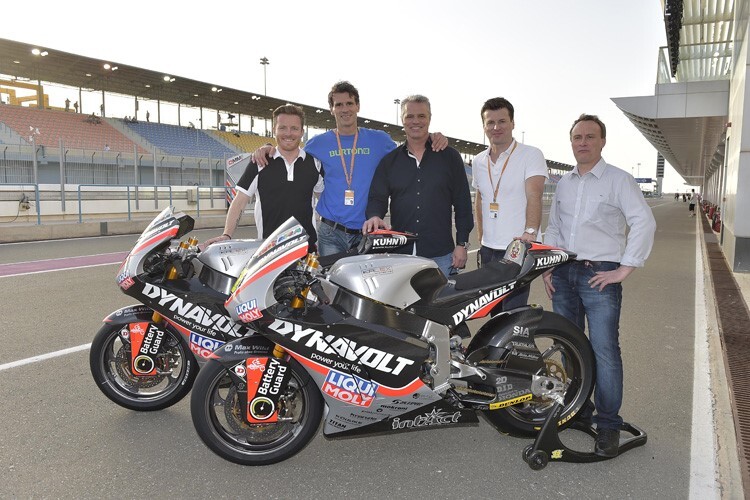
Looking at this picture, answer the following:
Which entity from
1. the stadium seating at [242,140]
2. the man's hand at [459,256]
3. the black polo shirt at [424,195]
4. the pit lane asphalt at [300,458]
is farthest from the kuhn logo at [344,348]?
the stadium seating at [242,140]

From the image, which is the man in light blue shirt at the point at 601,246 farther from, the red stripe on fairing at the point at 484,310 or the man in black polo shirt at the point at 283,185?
the man in black polo shirt at the point at 283,185

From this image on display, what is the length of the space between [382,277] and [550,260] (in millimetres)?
1008

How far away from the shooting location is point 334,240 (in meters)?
4.51

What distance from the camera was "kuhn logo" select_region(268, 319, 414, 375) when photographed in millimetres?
2896

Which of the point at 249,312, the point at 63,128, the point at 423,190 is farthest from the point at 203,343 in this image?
the point at 63,128

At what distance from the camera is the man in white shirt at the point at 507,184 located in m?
3.83

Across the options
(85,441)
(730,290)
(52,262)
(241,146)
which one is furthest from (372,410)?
(241,146)

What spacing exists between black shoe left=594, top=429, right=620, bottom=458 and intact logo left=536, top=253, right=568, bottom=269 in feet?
3.36

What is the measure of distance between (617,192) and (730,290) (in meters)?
6.75

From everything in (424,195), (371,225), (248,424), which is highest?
(424,195)

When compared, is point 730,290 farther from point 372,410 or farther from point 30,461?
point 30,461

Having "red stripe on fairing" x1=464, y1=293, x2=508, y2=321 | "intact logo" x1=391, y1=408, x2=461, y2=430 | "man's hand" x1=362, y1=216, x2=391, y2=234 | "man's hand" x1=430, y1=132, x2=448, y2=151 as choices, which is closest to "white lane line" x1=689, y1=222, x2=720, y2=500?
"intact logo" x1=391, y1=408, x2=461, y2=430

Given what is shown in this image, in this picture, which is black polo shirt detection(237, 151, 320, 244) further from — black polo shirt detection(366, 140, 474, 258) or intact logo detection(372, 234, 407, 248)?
intact logo detection(372, 234, 407, 248)

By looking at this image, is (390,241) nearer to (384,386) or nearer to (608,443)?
(384,386)
